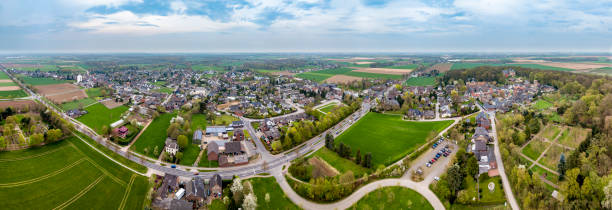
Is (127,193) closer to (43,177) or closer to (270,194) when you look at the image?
(43,177)

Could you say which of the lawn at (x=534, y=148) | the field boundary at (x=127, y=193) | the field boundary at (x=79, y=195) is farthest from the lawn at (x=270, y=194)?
the lawn at (x=534, y=148)

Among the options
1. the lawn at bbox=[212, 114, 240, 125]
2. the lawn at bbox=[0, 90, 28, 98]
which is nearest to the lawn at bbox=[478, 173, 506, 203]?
the lawn at bbox=[212, 114, 240, 125]

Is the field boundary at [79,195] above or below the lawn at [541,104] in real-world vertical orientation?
below

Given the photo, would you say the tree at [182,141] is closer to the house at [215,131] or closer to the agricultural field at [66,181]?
the house at [215,131]

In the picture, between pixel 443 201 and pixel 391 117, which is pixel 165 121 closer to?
pixel 391 117

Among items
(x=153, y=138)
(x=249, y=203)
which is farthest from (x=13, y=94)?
(x=249, y=203)

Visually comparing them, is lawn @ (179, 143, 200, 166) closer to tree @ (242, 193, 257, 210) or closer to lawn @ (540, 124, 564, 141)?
tree @ (242, 193, 257, 210)
